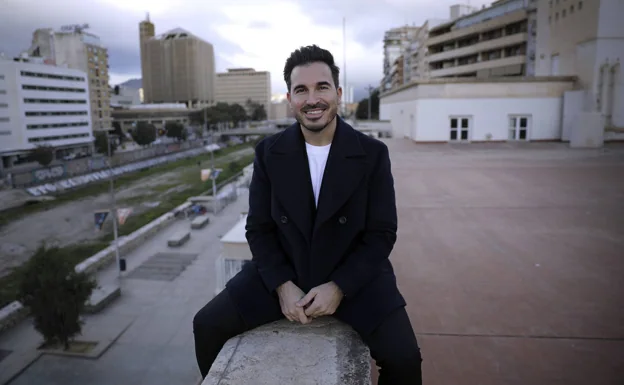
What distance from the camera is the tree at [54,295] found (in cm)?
1308

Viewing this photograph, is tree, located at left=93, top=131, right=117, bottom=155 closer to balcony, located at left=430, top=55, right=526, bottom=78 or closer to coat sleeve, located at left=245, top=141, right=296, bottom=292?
balcony, located at left=430, top=55, right=526, bottom=78

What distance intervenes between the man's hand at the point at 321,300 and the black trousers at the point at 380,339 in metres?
0.19

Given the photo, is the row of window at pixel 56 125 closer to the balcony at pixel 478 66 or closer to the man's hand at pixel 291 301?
the balcony at pixel 478 66

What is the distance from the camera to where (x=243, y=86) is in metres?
155

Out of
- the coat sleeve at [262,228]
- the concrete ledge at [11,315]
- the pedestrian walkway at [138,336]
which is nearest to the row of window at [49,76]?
the pedestrian walkway at [138,336]

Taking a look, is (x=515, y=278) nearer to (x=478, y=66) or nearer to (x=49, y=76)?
(x=478, y=66)

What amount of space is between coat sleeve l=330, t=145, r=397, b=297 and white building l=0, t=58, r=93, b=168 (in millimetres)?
51377

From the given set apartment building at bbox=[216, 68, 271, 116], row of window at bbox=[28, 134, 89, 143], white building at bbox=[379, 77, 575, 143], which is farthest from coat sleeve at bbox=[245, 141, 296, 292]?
apartment building at bbox=[216, 68, 271, 116]

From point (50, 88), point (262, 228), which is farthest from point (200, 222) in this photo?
point (50, 88)

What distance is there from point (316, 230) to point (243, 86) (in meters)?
158

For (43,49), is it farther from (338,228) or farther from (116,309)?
(338,228)

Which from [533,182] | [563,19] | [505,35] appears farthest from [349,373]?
[505,35]

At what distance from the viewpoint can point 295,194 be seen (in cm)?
210

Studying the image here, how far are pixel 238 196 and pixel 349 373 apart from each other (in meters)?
34.8
